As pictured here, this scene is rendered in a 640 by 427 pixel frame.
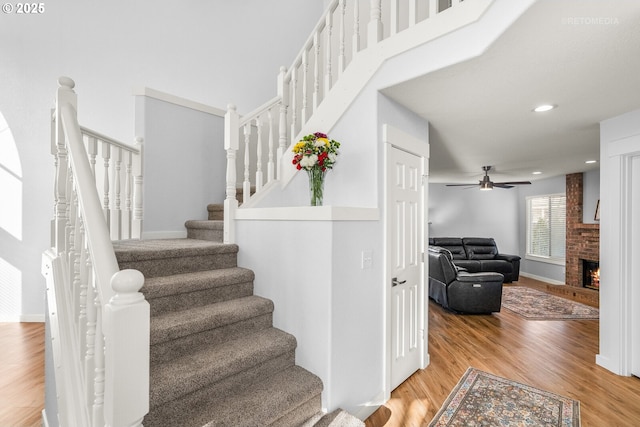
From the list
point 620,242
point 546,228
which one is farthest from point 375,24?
point 546,228

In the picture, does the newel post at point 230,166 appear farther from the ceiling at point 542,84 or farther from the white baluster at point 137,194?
the ceiling at point 542,84

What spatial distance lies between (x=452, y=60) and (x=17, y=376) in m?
4.46

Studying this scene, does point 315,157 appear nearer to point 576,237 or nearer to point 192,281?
point 192,281

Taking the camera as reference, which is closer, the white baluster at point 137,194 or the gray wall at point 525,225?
the white baluster at point 137,194

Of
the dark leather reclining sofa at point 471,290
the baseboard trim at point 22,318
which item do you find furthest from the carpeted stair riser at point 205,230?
the dark leather reclining sofa at point 471,290

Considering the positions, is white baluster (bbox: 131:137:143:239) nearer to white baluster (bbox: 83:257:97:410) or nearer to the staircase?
the staircase

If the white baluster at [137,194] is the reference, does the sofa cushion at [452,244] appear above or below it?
below

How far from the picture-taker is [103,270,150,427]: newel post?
917 mm

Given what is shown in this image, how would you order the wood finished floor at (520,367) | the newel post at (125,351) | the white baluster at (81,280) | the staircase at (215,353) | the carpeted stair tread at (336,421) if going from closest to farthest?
the newel post at (125,351) → the white baluster at (81,280) → the staircase at (215,353) → the carpeted stair tread at (336,421) → the wood finished floor at (520,367)

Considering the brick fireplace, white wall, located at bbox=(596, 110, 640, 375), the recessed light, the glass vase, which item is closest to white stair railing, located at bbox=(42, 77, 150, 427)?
the glass vase

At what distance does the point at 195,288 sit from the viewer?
→ 2.09 m

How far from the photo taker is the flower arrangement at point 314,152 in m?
2.27

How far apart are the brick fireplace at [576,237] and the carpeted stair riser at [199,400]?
6491mm

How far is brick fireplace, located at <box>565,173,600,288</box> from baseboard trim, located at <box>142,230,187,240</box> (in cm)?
700
